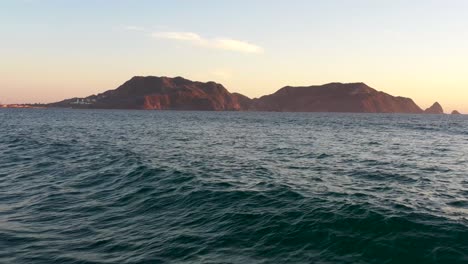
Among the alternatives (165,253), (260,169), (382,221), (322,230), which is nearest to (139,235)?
(165,253)

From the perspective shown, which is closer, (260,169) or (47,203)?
(47,203)

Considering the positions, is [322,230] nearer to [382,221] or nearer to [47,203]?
[382,221]

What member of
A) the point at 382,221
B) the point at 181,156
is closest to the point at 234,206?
the point at 382,221

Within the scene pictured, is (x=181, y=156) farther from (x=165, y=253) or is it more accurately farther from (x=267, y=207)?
(x=165, y=253)

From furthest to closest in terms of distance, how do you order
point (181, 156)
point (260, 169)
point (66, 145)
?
1. point (66, 145)
2. point (181, 156)
3. point (260, 169)

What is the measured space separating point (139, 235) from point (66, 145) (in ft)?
113

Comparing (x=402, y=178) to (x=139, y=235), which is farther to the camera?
(x=402, y=178)

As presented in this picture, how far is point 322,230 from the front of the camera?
14.4 metres

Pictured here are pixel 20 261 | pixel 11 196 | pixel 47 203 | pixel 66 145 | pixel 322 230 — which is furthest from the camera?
pixel 66 145

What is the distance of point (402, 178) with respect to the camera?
2484 cm

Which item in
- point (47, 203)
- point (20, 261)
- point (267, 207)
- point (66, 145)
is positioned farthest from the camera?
point (66, 145)

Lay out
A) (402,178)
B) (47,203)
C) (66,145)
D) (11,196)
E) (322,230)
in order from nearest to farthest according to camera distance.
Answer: (322,230)
(47,203)
(11,196)
(402,178)
(66,145)

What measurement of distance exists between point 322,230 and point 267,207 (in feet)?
11.5

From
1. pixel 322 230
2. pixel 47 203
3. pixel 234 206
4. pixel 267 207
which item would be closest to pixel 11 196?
pixel 47 203
